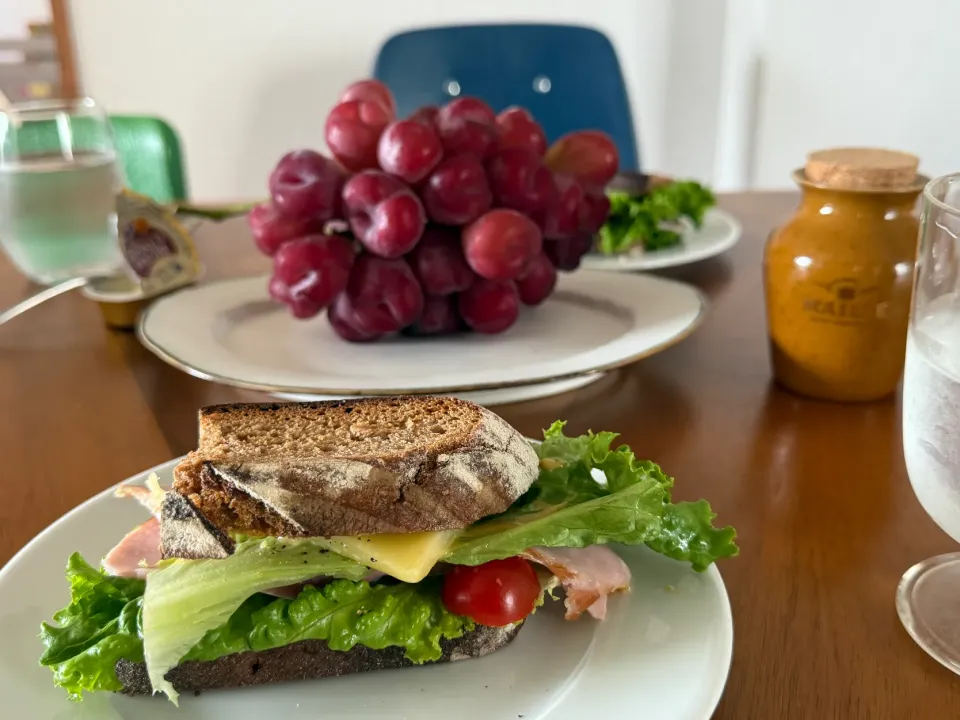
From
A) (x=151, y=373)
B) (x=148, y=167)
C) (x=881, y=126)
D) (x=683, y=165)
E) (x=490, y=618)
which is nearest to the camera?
(x=490, y=618)

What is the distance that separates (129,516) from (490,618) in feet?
0.98

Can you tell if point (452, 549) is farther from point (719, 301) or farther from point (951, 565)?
point (719, 301)

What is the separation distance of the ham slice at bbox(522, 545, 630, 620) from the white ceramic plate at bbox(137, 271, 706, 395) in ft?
0.88

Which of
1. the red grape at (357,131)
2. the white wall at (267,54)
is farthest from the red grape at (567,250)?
the white wall at (267,54)

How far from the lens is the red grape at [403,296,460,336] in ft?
3.26

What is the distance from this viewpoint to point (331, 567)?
1.75ft

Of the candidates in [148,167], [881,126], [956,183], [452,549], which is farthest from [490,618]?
[881,126]

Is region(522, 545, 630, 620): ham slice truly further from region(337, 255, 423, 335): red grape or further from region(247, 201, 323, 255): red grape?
region(247, 201, 323, 255): red grape

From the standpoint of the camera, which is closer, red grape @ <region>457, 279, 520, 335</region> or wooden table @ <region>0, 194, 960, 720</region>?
wooden table @ <region>0, 194, 960, 720</region>

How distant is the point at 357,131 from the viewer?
963 mm

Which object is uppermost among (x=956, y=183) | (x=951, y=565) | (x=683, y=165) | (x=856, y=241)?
(x=956, y=183)

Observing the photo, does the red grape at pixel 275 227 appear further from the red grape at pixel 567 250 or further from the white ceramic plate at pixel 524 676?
the white ceramic plate at pixel 524 676

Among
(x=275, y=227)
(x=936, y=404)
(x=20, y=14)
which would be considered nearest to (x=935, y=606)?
(x=936, y=404)

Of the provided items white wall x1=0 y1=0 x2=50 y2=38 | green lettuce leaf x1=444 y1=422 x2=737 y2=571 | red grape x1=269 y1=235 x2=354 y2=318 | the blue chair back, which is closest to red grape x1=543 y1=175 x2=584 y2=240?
red grape x1=269 y1=235 x2=354 y2=318
